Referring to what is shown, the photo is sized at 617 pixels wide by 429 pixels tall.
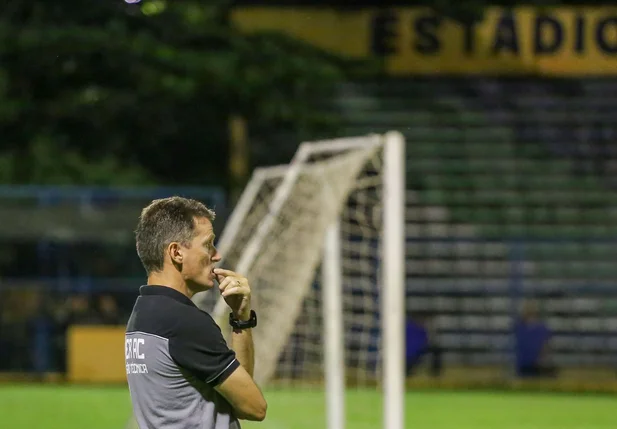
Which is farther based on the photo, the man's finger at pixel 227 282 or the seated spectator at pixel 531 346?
the seated spectator at pixel 531 346

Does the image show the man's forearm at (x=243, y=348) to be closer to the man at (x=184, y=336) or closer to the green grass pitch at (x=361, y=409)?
the man at (x=184, y=336)

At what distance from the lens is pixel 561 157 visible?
90.3 ft

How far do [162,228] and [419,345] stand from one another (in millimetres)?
17790

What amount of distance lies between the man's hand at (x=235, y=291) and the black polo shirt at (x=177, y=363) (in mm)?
90

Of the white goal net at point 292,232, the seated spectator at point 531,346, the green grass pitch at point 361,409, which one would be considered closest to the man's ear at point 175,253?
the white goal net at point 292,232

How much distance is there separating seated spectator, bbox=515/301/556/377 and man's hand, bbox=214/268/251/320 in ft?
59.6

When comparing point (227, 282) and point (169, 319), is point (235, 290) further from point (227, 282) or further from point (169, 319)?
point (169, 319)

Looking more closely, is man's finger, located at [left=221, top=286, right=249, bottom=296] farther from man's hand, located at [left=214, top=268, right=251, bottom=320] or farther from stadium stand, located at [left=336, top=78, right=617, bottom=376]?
stadium stand, located at [left=336, top=78, right=617, bottom=376]

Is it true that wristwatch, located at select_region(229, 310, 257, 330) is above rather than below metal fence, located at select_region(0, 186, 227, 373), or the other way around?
below

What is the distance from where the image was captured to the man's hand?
467cm

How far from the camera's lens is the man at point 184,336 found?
460cm

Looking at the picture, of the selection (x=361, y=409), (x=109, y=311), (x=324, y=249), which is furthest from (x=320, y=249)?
(x=109, y=311)

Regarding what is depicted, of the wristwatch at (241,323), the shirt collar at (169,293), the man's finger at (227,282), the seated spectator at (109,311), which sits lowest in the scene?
the wristwatch at (241,323)

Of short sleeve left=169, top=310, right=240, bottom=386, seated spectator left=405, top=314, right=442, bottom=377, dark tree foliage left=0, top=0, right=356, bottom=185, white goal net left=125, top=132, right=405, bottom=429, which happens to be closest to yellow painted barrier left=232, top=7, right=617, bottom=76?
dark tree foliage left=0, top=0, right=356, bottom=185
